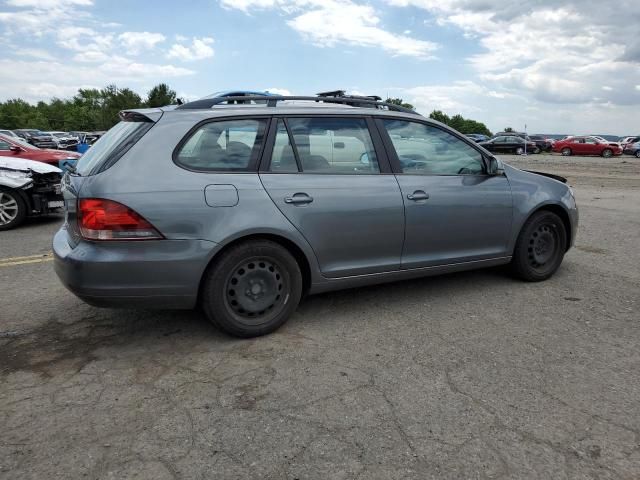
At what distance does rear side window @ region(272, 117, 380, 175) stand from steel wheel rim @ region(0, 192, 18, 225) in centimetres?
621

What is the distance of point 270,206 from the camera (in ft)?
11.7

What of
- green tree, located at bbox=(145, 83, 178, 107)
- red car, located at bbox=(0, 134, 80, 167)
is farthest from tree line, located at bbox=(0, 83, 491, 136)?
red car, located at bbox=(0, 134, 80, 167)

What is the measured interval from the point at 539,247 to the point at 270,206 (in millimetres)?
2828

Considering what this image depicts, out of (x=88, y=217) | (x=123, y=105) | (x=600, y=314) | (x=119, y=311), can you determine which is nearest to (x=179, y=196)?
(x=88, y=217)

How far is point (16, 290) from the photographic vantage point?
15.9ft

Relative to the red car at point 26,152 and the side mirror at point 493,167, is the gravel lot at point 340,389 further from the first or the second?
the red car at point 26,152

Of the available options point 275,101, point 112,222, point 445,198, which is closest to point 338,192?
point 275,101

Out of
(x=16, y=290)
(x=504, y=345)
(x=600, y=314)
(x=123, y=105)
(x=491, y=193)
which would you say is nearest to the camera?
(x=504, y=345)

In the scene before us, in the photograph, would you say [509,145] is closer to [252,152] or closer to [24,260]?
[24,260]

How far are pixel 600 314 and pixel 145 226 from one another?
140 inches

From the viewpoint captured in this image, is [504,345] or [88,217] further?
[504,345]

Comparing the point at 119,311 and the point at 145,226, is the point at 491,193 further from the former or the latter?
the point at 119,311

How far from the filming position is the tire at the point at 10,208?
8.02 metres

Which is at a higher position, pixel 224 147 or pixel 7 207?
pixel 224 147
